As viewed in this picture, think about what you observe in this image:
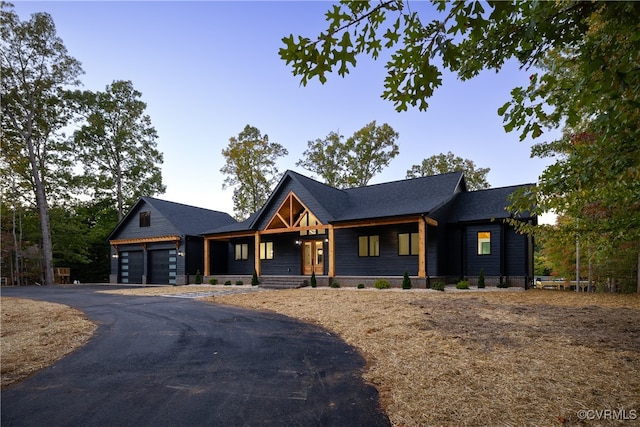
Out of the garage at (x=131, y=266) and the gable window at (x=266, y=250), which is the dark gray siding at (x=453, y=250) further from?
the garage at (x=131, y=266)

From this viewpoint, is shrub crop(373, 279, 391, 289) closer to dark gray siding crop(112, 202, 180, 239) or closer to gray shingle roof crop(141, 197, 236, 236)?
gray shingle roof crop(141, 197, 236, 236)

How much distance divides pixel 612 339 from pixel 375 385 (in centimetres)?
475

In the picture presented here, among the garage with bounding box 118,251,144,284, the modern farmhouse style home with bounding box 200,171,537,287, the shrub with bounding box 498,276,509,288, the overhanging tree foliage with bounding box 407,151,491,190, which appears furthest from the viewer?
the overhanging tree foliage with bounding box 407,151,491,190

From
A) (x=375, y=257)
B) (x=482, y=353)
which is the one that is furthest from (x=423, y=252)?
(x=482, y=353)

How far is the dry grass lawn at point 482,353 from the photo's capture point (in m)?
3.43

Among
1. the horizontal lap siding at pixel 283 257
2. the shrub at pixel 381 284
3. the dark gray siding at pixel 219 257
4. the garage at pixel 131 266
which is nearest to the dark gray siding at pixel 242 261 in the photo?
the horizontal lap siding at pixel 283 257

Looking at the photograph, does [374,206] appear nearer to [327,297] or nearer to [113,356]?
[327,297]

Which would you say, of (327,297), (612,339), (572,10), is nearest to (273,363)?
(572,10)

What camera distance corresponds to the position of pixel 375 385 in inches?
167

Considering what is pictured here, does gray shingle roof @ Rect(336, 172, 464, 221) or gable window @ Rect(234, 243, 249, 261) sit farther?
gable window @ Rect(234, 243, 249, 261)

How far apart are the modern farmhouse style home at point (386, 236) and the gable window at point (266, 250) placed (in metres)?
0.07

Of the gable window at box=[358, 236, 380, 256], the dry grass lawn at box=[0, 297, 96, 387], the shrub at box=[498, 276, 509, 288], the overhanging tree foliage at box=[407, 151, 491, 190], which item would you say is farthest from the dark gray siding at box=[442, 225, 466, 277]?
the dry grass lawn at box=[0, 297, 96, 387]

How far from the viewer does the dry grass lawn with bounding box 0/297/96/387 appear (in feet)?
16.8

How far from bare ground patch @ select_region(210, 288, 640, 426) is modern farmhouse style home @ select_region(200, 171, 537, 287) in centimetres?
700
